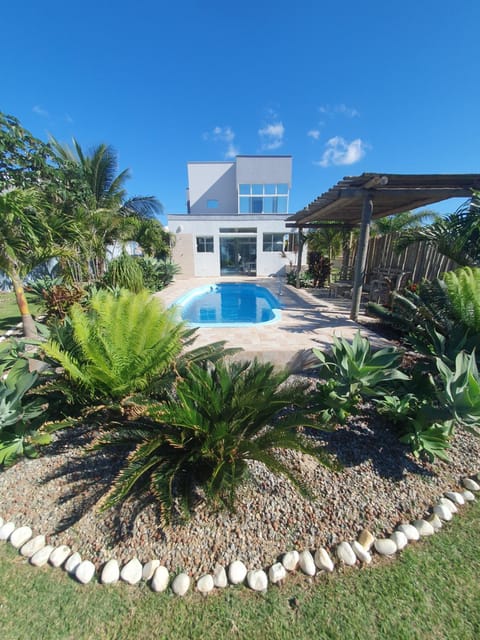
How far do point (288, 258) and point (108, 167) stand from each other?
1126 centimetres

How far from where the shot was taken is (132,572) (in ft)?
5.81

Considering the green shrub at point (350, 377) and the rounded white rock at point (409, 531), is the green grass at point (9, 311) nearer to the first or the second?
the green shrub at point (350, 377)

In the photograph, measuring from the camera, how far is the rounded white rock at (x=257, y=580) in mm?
1709

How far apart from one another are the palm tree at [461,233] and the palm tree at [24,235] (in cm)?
724

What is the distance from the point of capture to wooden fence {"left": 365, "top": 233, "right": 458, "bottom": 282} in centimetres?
723

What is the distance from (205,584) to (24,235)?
5458mm

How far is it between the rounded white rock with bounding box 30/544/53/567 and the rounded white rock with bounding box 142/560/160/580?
76 centimetres

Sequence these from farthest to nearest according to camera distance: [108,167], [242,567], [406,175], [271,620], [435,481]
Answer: [108,167] < [406,175] < [435,481] < [242,567] < [271,620]

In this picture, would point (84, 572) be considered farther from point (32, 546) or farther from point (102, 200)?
point (102, 200)

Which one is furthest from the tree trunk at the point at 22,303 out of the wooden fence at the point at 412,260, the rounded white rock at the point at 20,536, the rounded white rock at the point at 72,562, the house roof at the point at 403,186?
the wooden fence at the point at 412,260

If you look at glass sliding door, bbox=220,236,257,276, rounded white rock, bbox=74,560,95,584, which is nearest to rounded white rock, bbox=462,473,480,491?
rounded white rock, bbox=74,560,95,584

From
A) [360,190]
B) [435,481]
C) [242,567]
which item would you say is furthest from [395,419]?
[360,190]

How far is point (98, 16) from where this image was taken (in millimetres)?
7598

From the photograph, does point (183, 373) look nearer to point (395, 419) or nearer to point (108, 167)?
point (395, 419)
